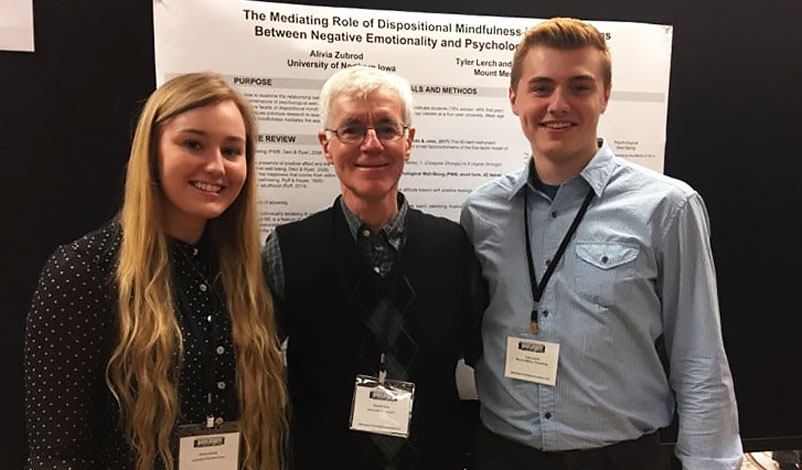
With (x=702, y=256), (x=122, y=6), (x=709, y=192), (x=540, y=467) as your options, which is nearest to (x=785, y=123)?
(x=709, y=192)

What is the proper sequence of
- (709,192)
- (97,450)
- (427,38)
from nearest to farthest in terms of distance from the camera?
1. (97,450)
2. (427,38)
3. (709,192)

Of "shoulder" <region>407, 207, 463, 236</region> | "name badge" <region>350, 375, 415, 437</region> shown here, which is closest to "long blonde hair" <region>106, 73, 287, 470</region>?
"name badge" <region>350, 375, 415, 437</region>

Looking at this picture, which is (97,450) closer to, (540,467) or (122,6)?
(540,467)

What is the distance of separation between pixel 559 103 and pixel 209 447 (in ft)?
4.31

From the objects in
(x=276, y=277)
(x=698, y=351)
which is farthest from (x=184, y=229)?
(x=698, y=351)

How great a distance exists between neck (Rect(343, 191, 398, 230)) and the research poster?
1.52 feet

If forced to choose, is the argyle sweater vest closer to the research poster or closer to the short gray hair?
the short gray hair

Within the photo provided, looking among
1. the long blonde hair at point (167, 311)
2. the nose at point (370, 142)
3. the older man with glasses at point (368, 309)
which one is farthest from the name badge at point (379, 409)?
the nose at point (370, 142)

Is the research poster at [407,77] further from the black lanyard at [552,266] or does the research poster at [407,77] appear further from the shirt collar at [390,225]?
the black lanyard at [552,266]

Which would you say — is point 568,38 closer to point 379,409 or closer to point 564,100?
point 564,100

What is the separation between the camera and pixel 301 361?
173 cm

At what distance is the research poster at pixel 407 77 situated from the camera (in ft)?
6.73

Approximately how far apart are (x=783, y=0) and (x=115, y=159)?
277cm

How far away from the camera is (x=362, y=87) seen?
1.65m
